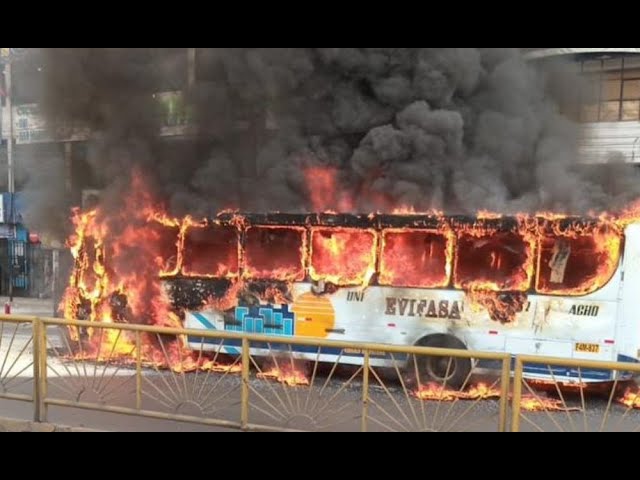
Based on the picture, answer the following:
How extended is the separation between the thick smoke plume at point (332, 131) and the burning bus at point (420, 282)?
1.60 metres

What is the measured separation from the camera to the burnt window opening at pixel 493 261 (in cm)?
711

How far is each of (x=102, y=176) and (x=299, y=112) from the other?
4001 mm

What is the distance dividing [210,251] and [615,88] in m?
11.8

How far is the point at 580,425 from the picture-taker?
228 inches

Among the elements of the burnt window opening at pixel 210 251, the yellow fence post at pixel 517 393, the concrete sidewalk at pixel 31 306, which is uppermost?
the burnt window opening at pixel 210 251

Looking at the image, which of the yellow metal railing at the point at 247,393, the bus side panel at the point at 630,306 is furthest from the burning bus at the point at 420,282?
the yellow metal railing at the point at 247,393

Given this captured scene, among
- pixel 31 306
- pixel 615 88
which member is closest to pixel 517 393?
pixel 615 88

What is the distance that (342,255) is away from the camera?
25.5ft

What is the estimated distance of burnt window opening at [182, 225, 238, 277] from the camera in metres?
8.38

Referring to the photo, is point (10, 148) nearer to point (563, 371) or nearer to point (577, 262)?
point (577, 262)

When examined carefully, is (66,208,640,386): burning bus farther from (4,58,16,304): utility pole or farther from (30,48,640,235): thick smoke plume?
(4,58,16,304): utility pole

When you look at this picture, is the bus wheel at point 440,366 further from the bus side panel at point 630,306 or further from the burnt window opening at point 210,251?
the burnt window opening at point 210,251

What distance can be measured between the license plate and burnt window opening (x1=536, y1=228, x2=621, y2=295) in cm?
63
